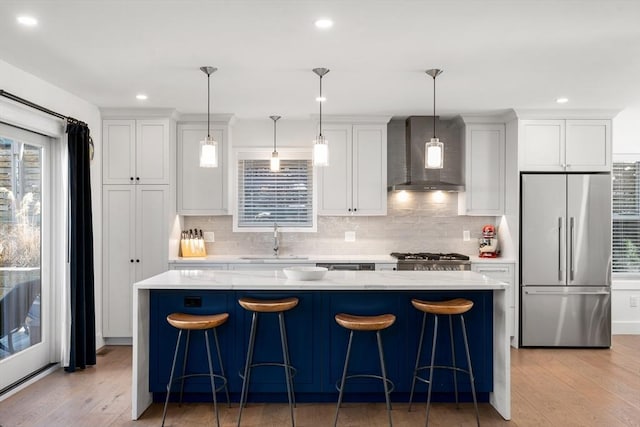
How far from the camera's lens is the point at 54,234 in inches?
177

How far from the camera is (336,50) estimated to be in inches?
133

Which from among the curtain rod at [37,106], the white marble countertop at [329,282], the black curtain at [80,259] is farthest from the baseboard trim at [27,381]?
the curtain rod at [37,106]

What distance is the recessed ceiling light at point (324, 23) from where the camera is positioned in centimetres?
287

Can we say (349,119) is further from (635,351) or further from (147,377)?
(635,351)

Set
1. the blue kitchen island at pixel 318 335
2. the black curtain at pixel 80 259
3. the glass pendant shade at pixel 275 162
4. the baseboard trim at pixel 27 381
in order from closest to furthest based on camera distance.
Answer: the blue kitchen island at pixel 318 335 → the baseboard trim at pixel 27 381 → the black curtain at pixel 80 259 → the glass pendant shade at pixel 275 162

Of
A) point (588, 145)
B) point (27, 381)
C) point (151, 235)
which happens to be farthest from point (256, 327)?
point (588, 145)

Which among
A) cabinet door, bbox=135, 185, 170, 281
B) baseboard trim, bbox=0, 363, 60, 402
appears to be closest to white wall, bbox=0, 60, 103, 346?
cabinet door, bbox=135, 185, 170, 281

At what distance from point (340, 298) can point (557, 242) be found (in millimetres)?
2898

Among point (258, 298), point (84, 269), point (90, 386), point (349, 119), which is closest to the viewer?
point (258, 298)

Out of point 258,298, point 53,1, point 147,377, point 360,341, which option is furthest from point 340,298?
point 53,1

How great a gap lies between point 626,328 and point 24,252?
21.0 ft

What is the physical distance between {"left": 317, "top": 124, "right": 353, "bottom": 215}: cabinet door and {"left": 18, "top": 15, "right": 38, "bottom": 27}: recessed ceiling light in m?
3.20

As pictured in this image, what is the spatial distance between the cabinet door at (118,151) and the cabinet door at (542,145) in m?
4.09

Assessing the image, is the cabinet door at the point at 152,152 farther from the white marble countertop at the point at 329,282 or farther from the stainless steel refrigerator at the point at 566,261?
the stainless steel refrigerator at the point at 566,261
